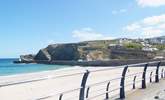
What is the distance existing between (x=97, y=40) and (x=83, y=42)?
9.62m

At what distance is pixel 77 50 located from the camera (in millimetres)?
181500

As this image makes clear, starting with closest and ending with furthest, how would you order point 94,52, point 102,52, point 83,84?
point 83,84 → point 102,52 → point 94,52

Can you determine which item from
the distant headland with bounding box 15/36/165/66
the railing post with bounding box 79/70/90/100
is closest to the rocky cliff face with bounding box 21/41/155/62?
the distant headland with bounding box 15/36/165/66

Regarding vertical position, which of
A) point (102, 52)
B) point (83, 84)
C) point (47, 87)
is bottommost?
point (102, 52)

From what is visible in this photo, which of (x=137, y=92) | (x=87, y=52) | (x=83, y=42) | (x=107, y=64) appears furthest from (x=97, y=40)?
(x=137, y=92)

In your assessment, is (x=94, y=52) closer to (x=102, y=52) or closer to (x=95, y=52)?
(x=95, y=52)

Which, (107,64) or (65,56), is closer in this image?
(107,64)

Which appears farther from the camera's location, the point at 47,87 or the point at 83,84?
the point at 47,87

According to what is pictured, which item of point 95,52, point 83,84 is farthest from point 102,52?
point 83,84

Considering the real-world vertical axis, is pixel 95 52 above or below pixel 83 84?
below

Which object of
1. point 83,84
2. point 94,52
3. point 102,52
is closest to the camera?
point 83,84

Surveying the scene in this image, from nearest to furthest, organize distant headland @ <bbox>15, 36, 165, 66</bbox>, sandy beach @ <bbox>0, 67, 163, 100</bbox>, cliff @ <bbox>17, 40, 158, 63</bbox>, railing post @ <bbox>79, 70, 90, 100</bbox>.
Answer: sandy beach @ <bbox>0, 67, 163, 100</bbox>
railing post @ <bbox>79, 70, 90, 100</bbox>
distant headland @ <bbox>15, 36, 165, 66</bbox>
cliff @ <bbox>17, 40, 158, 63</bbox>

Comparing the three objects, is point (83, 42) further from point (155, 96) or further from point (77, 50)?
point (155, 96)

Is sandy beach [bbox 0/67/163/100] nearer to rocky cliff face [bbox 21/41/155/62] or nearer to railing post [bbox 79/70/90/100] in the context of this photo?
railing post [bbox 79/70/90/100]
